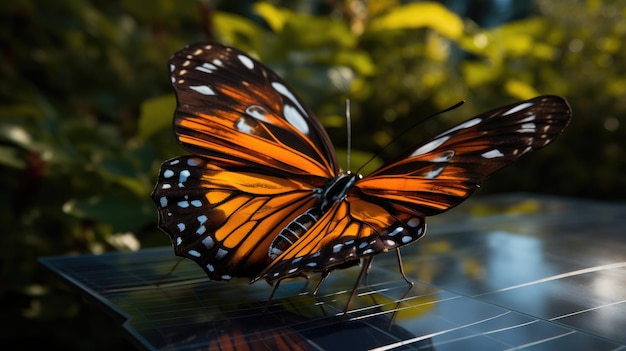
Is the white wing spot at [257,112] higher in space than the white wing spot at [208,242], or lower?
higher

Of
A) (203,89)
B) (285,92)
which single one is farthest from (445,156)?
(203,89)

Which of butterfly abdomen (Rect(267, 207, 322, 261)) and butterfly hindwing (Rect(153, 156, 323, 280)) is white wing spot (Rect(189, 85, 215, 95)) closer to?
butterfly hindwing (Rect(153, 156, 323, 280))

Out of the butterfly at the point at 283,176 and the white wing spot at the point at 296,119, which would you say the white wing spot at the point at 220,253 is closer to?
the butterfly at the point at 283,176

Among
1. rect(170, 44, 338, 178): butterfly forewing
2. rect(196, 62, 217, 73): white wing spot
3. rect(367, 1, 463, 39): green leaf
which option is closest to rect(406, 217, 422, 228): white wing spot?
rect(170, 44, 338, 178): butterfly forewing

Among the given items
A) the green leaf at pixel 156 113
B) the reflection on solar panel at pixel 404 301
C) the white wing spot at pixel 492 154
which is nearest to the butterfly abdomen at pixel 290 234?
the reflection on solar panel at pixel 404 301

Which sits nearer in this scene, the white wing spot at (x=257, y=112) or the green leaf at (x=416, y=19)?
the white wing spot at (x=257, y=112)
